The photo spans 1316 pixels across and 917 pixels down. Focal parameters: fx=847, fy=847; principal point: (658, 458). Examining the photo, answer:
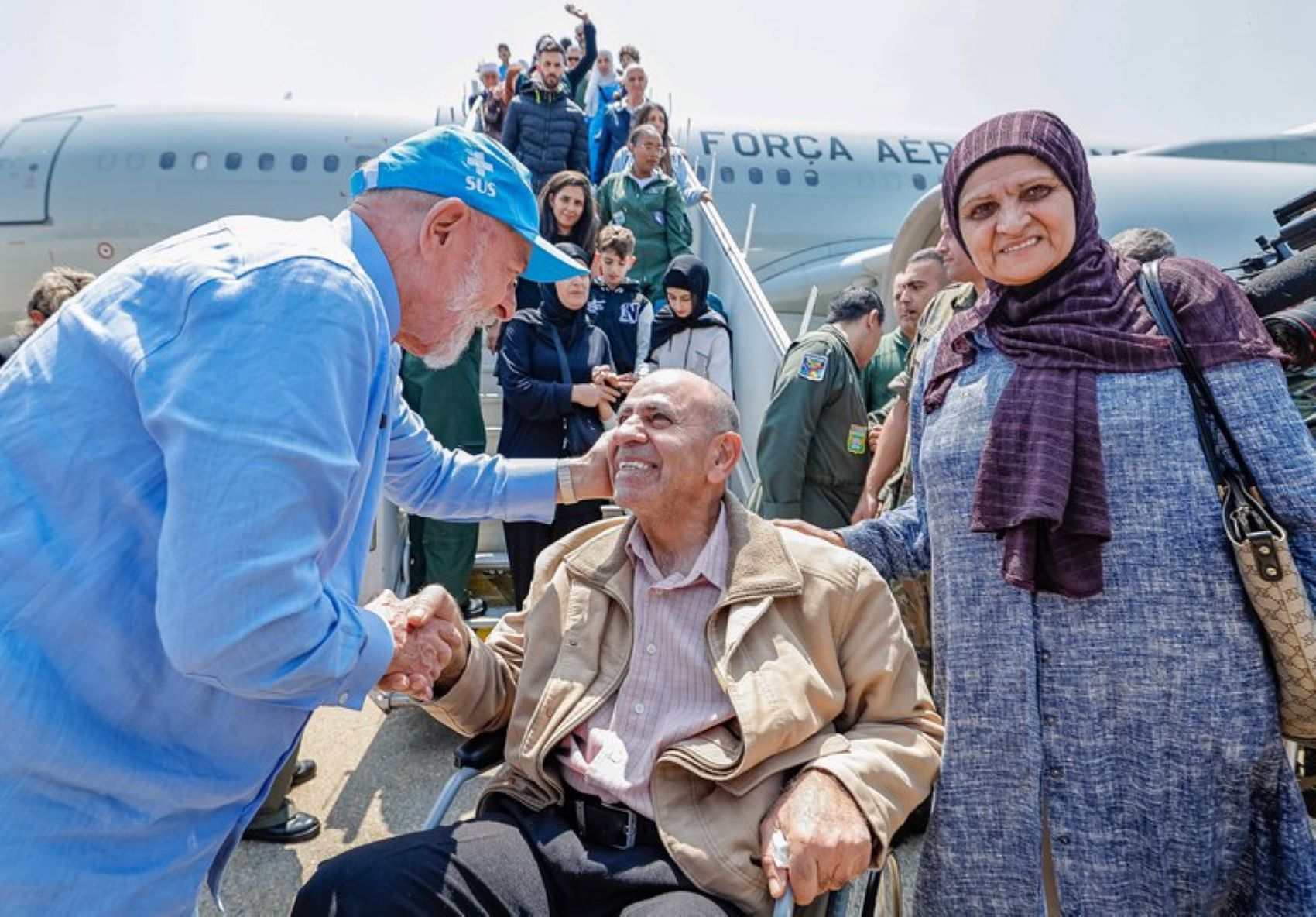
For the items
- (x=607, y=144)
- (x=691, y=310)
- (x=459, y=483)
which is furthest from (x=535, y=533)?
(x=607, y=144)

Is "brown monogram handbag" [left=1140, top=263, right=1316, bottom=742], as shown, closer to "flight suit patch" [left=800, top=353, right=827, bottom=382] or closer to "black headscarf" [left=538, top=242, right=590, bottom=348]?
"flight suit patch" [left=800, top=353, right=827, bottom=382]

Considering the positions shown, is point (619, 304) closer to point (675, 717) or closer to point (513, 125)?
point (513, 125)

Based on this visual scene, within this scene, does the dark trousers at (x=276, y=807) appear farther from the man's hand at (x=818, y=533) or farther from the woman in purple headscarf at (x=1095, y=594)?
the woman in purple headscarf at (x=1095, y=594)

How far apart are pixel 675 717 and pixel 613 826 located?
0.83ft

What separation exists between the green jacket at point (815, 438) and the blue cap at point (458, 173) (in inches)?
87.7

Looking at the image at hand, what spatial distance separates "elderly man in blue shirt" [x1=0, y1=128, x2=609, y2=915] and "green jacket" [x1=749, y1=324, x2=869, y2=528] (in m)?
2.50

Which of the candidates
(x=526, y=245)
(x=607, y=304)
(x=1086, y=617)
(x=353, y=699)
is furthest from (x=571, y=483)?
(x=607, y=304)

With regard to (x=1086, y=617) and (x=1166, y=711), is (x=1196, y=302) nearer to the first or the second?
(x=1086, y=617)

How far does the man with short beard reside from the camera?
665 centimetres

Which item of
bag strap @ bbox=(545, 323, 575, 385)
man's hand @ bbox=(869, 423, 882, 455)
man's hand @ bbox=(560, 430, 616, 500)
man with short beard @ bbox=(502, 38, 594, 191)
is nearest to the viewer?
man's hand @ bbox=(560, 430, 616, 500)

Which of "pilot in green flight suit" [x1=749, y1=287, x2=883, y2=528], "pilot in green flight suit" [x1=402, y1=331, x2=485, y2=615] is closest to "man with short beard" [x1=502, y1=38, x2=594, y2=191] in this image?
"pilot in green flight suit" [x1=402, y1=331, x2=485, y2=615]

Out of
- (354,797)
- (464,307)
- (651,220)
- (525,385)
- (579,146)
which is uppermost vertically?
(579,146)

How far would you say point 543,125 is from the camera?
6680mm

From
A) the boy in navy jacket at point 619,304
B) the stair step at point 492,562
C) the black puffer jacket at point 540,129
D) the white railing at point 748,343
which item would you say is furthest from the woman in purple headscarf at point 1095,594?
the black puffer jacket at point 540,129
